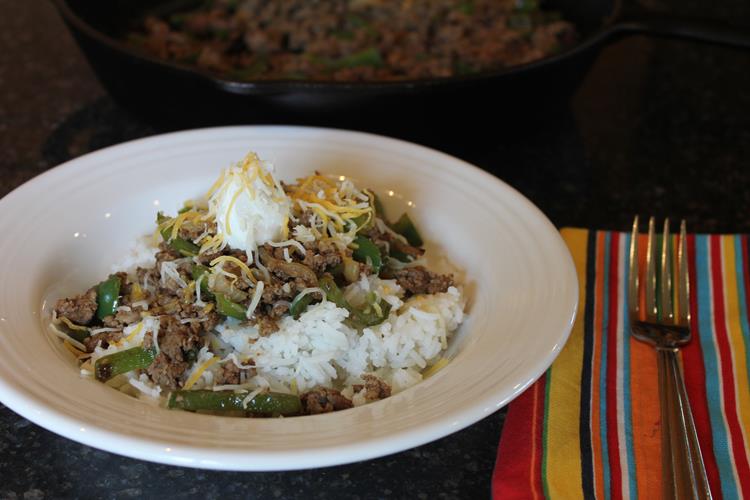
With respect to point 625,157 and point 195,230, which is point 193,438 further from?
point 625,157

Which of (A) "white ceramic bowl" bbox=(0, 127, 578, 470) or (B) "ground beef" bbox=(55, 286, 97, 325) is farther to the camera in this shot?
(B) "ground beef" bbox=(55, 286, 97, 325)

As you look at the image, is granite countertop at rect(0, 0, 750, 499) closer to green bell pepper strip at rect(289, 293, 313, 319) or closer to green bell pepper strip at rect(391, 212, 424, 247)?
green bell pepper strip at rect(289, 293, 313, 319)

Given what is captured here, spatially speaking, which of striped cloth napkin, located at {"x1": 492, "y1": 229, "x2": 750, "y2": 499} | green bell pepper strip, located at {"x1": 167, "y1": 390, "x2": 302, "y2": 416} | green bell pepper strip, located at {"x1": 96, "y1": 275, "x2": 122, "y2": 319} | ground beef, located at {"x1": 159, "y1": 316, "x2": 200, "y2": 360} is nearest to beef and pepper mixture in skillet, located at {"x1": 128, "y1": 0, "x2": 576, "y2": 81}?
striped cloth napkin, located at {"x1": 492, "y1": 229, "x2": 750, "y2": 499}

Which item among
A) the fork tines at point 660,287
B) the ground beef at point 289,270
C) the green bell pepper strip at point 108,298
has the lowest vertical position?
the green bell pepper strip at point 108,298

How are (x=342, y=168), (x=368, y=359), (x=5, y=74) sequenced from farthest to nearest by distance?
(x=5, y=74)
(x=342, y=168)
(x=368, y=359)

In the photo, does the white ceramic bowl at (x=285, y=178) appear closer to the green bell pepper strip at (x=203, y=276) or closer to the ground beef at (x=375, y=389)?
the ground beef at (x=375, y=389)

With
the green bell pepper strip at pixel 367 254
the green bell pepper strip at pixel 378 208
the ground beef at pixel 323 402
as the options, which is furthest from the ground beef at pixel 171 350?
the green bell pepper strip at pixel 378 208

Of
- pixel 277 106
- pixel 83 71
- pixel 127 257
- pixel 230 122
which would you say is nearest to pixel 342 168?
pixel 277 106
